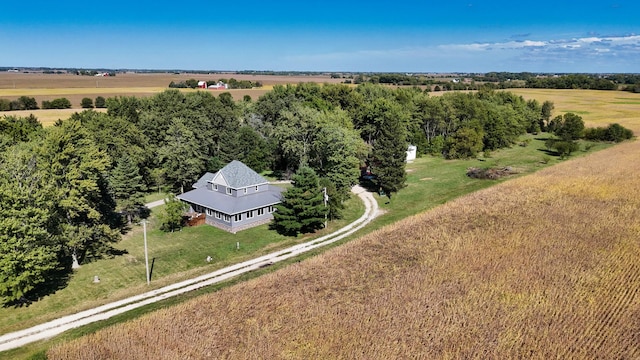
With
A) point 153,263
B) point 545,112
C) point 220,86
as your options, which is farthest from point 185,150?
point 220,86

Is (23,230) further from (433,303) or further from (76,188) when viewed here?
(433,303)

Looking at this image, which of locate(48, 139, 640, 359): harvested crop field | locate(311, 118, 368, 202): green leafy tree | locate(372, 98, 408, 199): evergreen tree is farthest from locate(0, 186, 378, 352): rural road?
locate(372, 98, 408, 199): evergreen tree

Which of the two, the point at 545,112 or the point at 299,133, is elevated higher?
the point at 545,112

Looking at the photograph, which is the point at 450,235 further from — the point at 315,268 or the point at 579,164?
the point at 579,164

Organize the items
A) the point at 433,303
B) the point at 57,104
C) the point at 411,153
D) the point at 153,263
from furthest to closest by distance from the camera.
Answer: the point at 57,104 → the point at 411,153 → the point at 153,263 → the point at 433,303

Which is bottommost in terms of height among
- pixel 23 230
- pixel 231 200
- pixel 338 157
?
pixel 231 200

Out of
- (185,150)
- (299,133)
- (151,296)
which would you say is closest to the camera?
(151,296)

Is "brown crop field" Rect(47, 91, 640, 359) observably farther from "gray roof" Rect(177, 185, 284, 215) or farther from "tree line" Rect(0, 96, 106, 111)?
"tree line" Rect(0, 96, 106, 111)

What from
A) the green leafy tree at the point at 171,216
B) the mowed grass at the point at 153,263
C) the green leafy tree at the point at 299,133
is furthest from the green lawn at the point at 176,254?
the green leafy tree at the point at 299,133
